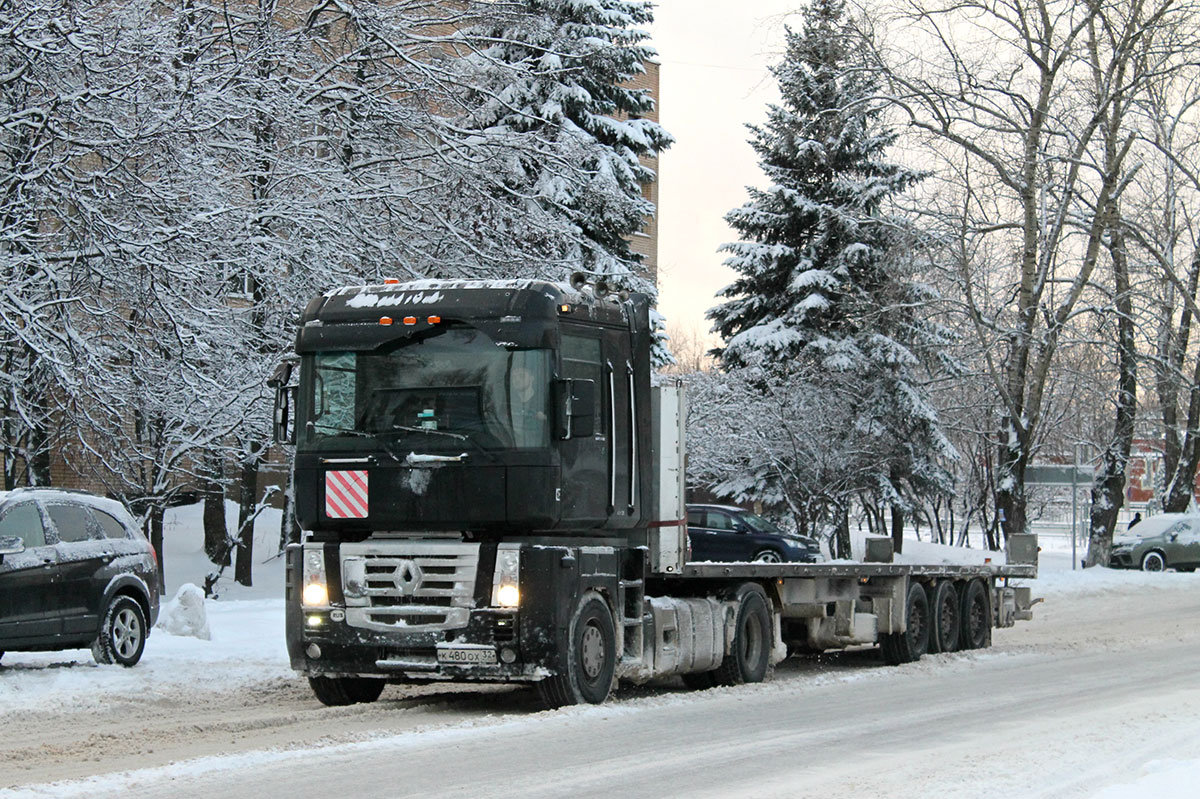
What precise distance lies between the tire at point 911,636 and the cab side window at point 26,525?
8.87 metres

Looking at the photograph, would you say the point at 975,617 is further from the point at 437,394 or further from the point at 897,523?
the point at 897,523

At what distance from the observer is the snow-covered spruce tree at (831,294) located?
37.8 meters

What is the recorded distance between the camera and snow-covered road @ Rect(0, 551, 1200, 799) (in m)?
8.10

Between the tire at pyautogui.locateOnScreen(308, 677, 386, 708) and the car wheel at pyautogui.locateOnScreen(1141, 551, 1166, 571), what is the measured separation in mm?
32243

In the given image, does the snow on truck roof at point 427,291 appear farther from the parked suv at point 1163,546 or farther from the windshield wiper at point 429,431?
the parked suv at point 1163,546

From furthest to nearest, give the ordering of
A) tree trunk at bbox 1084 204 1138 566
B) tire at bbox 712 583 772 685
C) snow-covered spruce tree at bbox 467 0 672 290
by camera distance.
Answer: tree trunk at bbox 1084 204 1138 566
snow-covered spruce tree at bbox 467 0 672 290
tire at bbox 712 583 772 685

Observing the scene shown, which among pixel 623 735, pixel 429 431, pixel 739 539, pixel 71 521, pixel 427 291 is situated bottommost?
pixel 623 735

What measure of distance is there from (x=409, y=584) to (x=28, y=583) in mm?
4356

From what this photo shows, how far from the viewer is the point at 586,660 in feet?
37.2

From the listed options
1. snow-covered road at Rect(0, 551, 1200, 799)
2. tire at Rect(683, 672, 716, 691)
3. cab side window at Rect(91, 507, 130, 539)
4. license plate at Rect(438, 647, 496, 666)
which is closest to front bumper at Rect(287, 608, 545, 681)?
license plate at Rect(438, 647, 496, 666)

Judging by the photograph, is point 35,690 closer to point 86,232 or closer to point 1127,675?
point 86,232

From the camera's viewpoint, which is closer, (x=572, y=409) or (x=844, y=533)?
(x=572, y=409)

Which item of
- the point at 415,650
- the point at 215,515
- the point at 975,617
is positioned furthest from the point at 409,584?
the point at 215,515

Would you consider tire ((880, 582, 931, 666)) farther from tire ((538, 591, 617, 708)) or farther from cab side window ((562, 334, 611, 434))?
cab side window ((562, 334, 611, 434))
